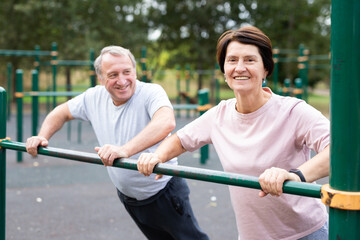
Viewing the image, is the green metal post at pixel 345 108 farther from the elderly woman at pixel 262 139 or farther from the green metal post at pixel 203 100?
the green metal post at pixel 203 100

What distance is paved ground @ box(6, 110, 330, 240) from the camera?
13.3ft

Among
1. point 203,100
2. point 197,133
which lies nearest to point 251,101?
point 197,133

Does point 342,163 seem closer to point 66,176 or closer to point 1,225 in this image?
point 1,225

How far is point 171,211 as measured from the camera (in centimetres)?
274

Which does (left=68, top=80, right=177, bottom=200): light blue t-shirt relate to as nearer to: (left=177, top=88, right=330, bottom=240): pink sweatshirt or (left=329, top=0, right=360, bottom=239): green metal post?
(left=177, top=88, right=330, bottom=240): pink sweatshirt

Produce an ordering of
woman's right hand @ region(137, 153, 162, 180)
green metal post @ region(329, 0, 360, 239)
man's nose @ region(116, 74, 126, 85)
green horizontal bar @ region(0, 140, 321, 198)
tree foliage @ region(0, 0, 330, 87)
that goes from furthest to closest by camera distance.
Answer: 1. tree foliage @ region(0, 0, 330, 87)
2. man's nose @ region(116, 74, 126, 85)
3. woman's right hand @ region(137, 153, 162, 180)
4. green horizontal bar @ region(0, 140, 321, 198)
5. green metal post @ region(329, 0, 360, 239)

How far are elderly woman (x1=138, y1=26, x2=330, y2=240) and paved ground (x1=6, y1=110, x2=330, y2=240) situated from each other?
205 centimetres

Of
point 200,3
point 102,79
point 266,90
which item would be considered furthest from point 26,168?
point 200,3

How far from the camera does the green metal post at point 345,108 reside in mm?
1162

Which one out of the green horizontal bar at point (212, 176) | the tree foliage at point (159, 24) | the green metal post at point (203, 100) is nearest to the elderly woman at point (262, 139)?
the green horizontal bar at point (212, 176)

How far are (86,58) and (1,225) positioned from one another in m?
17.1

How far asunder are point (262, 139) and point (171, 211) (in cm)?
108

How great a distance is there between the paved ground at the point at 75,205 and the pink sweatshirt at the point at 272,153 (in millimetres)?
2026

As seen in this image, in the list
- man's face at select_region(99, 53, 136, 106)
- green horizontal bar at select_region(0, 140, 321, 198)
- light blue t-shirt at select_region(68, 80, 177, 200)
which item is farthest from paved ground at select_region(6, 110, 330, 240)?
green horizontal bar at select_region(0, 140, 321, 198)
